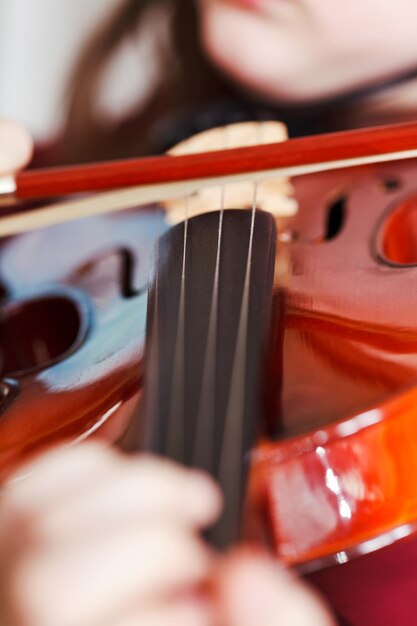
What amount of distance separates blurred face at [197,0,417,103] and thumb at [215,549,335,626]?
518 millimetres

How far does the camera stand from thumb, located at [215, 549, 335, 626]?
190mm

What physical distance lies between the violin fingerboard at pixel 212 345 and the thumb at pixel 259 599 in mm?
14

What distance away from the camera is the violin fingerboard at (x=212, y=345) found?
0.78 ft

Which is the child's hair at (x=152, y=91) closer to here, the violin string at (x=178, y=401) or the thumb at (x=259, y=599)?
the violin string at (x=178, y=401)

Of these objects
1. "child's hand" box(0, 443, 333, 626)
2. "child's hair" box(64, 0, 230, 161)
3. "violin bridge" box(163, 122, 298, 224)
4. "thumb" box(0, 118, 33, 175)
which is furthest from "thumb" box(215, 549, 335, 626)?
"child's hair" box(64, 0, 230, 161)

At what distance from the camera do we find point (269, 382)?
0.95 feet

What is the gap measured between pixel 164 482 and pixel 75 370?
170mm

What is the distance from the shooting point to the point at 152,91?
97cm

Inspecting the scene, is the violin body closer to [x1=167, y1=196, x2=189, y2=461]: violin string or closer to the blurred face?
[x1=167, y1=196, x2=189, y2=461]: violin string

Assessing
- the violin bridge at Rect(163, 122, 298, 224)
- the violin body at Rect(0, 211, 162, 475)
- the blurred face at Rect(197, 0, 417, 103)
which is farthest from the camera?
the blurred face at Rect(197, 0, 417, 103)

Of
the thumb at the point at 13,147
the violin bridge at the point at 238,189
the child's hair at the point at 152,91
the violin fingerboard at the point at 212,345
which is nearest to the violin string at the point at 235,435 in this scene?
the violin fingerboard at the point at 212,345

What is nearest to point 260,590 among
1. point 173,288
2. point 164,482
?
point 164,482

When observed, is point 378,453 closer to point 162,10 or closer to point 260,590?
point 260,590

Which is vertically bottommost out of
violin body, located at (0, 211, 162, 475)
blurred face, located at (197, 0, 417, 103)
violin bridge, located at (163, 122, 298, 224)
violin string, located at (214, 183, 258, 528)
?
violin body, located at (0, 211, 162, 475)
